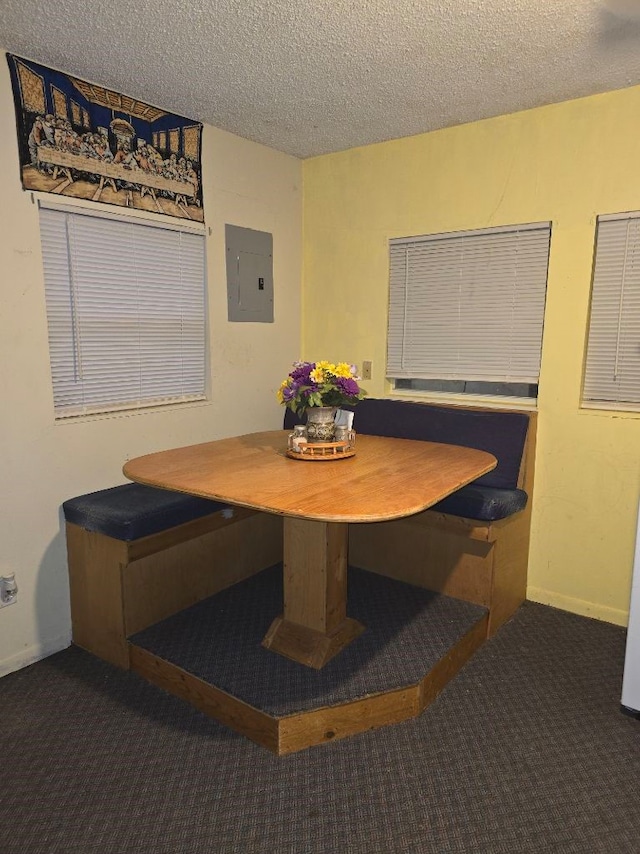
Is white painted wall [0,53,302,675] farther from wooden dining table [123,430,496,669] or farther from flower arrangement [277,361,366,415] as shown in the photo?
flower arrangement [277,361,366,415]

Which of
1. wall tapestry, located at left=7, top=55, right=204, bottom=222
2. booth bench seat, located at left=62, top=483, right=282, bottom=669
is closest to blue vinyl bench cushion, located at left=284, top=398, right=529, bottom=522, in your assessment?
booth bench seat, located at left=62, top=483, right=282, bottom=669

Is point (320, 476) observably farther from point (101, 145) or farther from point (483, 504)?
point (101, 145)

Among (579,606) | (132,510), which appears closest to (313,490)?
(132,510)

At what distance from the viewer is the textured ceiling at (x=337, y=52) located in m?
1.98

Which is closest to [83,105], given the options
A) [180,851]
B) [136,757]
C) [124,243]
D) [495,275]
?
[124,243]

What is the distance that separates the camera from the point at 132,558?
2.39 metres

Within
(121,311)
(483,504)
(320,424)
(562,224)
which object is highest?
(562,224)

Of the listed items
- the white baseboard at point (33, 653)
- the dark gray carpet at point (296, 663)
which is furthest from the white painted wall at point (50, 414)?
the dark gray carpet at point (296, 663)

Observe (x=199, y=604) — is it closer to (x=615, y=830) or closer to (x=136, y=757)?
(x=136, y=757)

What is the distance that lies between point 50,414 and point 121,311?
634 millimetres

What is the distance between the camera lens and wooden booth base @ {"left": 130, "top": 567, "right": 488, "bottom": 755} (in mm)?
2031

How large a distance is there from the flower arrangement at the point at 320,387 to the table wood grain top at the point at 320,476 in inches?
10.1

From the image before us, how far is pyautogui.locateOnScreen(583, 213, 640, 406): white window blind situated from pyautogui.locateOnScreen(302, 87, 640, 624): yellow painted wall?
0.05m

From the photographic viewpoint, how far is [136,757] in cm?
197
